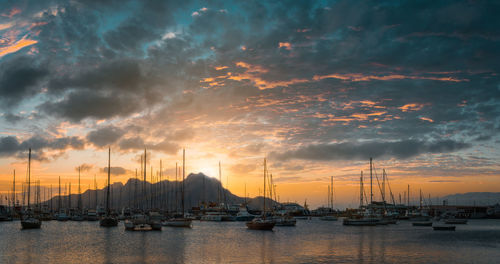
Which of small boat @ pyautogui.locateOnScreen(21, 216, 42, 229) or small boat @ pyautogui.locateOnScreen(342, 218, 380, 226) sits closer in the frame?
small boat @ pyautogui.locateOnScreen(21, 216, 42, 229)

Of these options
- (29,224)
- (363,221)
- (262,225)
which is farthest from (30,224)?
(363,221)

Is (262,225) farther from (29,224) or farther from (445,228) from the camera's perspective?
(29,224)

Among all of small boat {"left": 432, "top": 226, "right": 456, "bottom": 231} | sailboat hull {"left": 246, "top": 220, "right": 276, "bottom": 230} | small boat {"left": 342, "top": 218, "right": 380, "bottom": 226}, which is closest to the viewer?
sailboat hull {"left": 246, "top": 220, "right": 276, "bottom": 230}

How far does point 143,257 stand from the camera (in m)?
48.6

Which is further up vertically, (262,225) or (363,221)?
(262,225)

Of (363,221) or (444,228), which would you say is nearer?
(444,228)

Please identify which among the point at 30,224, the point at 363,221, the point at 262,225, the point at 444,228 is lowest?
the point at 444,228

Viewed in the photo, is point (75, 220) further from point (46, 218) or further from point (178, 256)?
point (178, 256)

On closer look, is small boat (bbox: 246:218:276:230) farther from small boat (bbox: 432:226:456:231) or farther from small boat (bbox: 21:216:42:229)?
small boat (bbox: 21:216:42:229)

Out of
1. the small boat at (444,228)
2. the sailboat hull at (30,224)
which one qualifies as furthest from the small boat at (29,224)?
the small boat at (444,228)

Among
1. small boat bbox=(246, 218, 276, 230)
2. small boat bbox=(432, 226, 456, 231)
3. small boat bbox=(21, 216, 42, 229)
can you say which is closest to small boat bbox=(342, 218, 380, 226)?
→ small boat bbox=(432, 226, 456, 231)

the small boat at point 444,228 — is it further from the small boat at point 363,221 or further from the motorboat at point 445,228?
the small boat at point 363,221

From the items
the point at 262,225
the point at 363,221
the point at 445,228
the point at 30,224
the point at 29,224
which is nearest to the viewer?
the point at 29,224

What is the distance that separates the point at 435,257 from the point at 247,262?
23.5 meters
